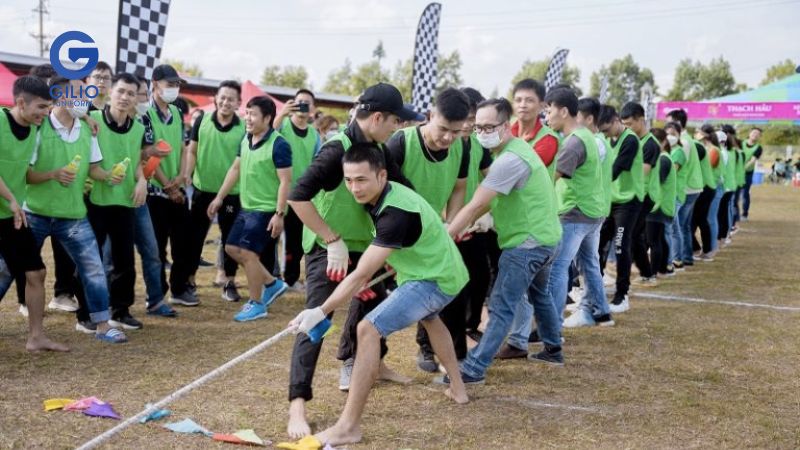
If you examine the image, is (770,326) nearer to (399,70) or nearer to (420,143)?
(420,143)

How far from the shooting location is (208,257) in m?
9.97

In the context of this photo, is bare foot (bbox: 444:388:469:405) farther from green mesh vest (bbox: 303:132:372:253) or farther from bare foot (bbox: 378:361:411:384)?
green mesh vest (bbox: 303:132:372:253)

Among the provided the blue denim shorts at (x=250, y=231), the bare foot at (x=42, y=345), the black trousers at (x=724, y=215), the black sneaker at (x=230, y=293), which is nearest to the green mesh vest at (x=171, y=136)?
the blue denim shorts at (x=250, y=231)

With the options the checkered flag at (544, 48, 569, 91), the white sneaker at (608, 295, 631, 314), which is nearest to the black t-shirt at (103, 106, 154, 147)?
the white sneaker at (608, 295, 631, 314)

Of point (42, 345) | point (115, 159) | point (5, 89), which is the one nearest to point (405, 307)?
point (42, 345)

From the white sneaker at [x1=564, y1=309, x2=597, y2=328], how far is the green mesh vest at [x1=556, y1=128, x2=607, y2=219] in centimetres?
113

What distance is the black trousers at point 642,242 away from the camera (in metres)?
8.32

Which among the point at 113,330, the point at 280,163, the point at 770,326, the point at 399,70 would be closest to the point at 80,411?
the point at 113,330

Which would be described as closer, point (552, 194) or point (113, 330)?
point (552, 194)

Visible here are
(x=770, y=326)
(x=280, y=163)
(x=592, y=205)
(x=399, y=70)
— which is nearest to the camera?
(x=592, y=205)

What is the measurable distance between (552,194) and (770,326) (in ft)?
11.1

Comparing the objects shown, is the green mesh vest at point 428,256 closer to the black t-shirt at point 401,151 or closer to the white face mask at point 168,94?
the black t-shirt at point 401,151

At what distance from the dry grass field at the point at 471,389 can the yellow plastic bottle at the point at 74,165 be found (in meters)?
1.27

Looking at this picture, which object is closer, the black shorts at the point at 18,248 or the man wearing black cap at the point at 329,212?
the man wearing black cap at the point at 329,212
